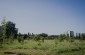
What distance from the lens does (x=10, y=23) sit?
3533 inches

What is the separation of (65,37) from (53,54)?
2526cm

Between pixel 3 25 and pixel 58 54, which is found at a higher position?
pixel 3 25

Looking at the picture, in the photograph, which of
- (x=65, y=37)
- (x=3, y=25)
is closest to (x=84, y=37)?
(x=65, y=37)

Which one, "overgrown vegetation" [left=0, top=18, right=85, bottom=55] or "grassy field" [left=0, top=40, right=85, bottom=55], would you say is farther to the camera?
"overgrown vegetation" [left=0, top=18, right=85, bottom=55]

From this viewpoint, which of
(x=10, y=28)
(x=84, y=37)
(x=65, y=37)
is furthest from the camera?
(x=10, y=28)

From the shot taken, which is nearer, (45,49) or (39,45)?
(45,49)

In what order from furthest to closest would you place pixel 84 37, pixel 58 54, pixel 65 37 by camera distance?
1. pixel 84 37
2. pixel 65 37
3. pixel 58 54

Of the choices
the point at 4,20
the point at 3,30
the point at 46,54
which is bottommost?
the point at 46,54

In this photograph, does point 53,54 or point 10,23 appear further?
point 10,23

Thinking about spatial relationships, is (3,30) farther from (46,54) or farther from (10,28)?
(10,28)

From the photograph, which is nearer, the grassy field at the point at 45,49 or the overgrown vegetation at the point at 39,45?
the grassy field at the point at 45,49

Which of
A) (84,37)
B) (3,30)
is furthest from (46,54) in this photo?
(84,37)

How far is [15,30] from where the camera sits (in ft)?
293

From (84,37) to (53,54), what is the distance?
46.7 meters
